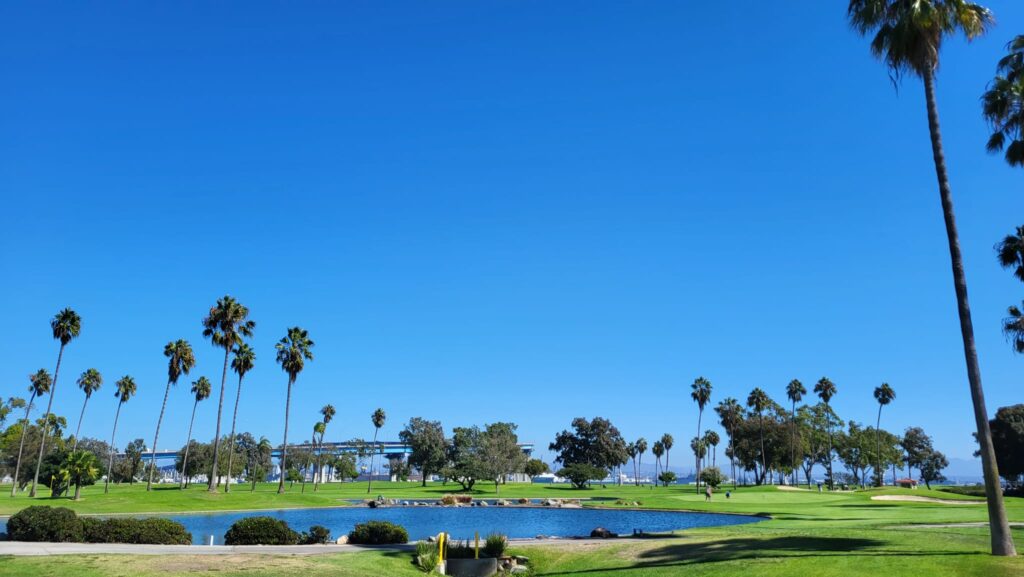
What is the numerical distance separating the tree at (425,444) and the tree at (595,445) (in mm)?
31717

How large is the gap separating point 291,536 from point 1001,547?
25.3 meters

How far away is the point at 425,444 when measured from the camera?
438 ft

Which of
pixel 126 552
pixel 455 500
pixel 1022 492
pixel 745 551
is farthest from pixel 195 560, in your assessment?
pixel 1022 492

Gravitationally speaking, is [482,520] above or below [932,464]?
below

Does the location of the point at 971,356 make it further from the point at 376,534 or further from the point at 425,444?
the point at 425,444

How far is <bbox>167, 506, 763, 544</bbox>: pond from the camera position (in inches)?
1806

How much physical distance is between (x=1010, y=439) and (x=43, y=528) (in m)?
115

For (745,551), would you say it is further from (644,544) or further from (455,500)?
(455,500)

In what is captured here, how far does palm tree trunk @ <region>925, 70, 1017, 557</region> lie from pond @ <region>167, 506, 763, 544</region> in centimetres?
2549

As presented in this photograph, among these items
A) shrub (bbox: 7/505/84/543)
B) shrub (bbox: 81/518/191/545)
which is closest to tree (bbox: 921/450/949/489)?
shrub (bbox: 81/518/191/545)

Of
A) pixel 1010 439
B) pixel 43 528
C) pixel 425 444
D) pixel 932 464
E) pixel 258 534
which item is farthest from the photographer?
pixel 932 464

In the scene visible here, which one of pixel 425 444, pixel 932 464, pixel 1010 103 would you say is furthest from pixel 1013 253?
pixel 932 464

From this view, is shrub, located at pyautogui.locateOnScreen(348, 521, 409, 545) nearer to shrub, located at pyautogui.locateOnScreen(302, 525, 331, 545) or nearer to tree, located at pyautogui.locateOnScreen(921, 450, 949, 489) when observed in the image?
shrub, located at pyautogui.locateOnScreen(302, 525, 331, 545)

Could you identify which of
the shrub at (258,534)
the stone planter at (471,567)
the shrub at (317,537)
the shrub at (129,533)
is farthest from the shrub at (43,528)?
the stone planter at (471,567)
